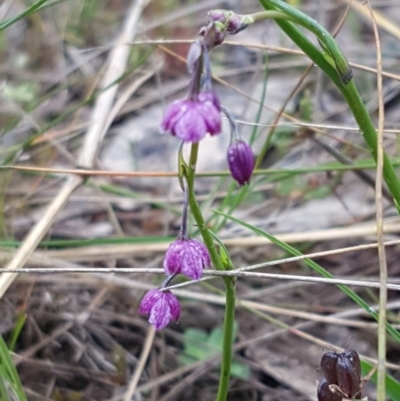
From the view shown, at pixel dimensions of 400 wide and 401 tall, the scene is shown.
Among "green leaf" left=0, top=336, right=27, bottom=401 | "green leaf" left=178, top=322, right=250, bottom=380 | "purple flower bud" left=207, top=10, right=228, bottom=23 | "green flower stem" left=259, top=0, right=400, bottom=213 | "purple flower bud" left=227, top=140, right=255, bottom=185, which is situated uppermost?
"green flower stem" left=259, top=0, right=400, bottom=213

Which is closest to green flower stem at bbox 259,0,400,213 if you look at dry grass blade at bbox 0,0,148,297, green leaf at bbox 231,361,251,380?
dry grass blade at bbox 0,0,148,297

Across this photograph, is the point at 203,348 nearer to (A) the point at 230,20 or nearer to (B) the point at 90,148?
(B) the point at 90,148

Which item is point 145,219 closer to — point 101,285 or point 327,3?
point 101,285

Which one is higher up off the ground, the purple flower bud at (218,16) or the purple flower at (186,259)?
the purple flower bud at (218,16)

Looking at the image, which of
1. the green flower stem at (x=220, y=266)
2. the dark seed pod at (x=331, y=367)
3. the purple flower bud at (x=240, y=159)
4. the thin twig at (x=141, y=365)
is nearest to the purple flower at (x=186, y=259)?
the green flower stem at (x=220, y=266)

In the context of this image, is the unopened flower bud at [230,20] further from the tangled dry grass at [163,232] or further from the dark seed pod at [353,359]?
the dark seed pod at [353,359]

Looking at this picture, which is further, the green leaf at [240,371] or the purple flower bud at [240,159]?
the green leaf at [240,371]

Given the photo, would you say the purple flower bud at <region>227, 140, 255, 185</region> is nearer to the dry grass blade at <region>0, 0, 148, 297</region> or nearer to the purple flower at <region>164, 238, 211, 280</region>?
the purple flower at <region>164, 238, 211, 280</region>
